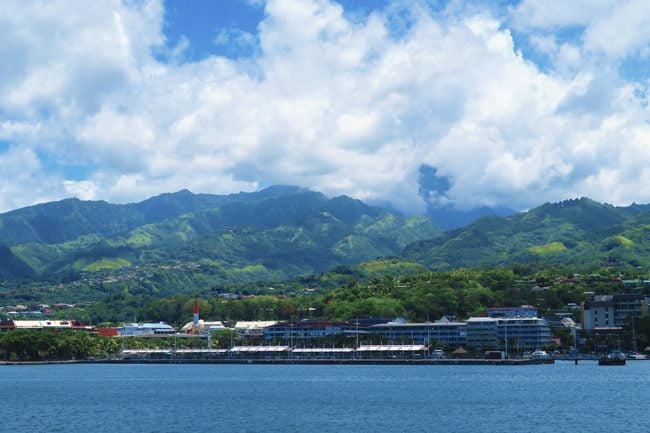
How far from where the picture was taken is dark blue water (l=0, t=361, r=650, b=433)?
252 ft

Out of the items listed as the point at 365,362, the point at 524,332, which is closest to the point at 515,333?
the point at 524,332

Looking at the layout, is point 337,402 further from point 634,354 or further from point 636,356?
point 634,354

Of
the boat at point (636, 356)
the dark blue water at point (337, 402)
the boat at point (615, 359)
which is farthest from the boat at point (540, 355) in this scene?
the dark blue water at point (337, 402)

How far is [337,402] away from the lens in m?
95.5

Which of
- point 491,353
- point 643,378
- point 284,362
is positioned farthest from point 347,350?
point 643,378

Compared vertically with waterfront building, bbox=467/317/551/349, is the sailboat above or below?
below

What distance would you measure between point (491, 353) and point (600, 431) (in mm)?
103763

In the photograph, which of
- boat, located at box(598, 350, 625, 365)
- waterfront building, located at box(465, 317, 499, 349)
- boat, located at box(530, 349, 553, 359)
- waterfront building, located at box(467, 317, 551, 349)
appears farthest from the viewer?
waterfront building, located at box(465, 317, 499, 349)

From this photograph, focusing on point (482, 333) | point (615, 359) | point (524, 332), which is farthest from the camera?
point (482, 333)

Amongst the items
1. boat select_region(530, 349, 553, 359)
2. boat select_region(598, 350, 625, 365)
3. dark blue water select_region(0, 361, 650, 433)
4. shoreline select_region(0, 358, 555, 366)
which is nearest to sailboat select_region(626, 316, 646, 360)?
boat select_region(530, 349, 553, 359)

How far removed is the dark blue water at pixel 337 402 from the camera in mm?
76812

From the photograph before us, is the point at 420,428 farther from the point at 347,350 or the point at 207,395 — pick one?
the point at 347,350

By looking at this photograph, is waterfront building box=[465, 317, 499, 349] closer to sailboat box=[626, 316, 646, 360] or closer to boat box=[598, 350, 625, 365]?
sailboat box=[626, 316, 646, 360]

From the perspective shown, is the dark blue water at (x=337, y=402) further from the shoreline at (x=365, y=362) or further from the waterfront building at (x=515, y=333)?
the waterfront building at (x=515, y=333)
